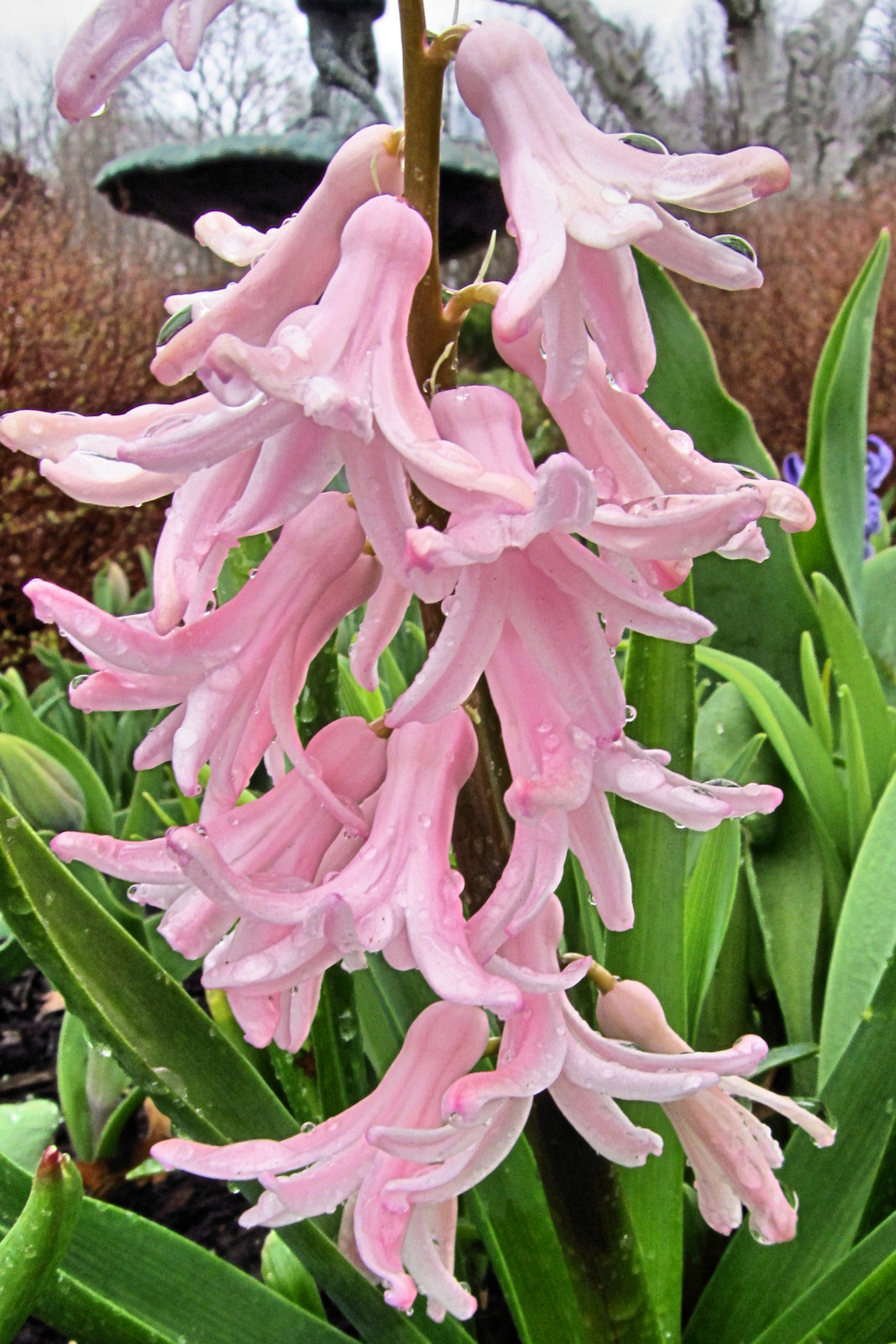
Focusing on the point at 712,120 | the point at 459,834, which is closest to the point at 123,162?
the point at 459,834

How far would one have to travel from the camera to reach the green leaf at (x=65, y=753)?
50.3 inches

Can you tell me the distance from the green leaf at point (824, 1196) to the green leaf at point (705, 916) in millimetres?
149

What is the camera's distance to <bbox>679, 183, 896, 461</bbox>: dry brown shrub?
5.00m

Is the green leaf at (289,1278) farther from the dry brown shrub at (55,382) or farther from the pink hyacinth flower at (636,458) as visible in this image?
the dry brown shrub at (55,382)

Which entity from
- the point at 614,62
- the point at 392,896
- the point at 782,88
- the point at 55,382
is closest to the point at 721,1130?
the point at 392,896

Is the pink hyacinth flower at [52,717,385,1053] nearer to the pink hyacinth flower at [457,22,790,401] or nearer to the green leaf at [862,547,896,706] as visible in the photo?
the pink hyacinth flower at [457,22,790,401]

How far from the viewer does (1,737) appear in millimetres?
1147

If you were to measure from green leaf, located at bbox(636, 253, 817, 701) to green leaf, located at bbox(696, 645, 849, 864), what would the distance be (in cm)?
30

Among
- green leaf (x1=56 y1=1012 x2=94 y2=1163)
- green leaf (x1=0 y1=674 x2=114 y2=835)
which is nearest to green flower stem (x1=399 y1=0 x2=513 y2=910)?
green leaf (x1=56 y1=1012 x2=94 y2=1163)

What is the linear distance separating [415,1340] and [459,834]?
0.30m

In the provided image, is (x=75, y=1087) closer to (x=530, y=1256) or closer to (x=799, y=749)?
(x=530, y=1256)

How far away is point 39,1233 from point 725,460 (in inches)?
43.6

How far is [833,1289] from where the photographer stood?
2.08 ft

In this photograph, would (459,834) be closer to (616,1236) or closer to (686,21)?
(616,1236)
